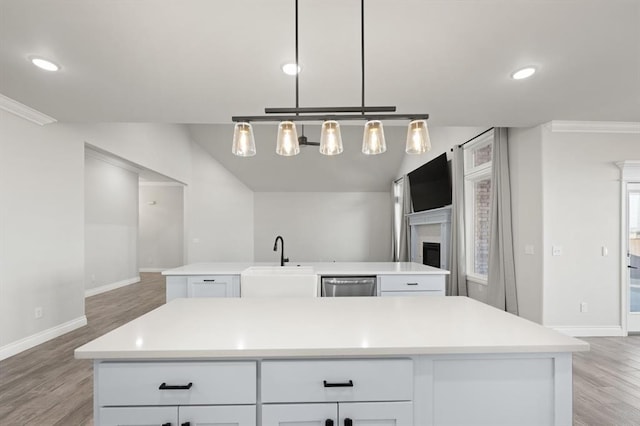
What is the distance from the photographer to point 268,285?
2080 millimetres

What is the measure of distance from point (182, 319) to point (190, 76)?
1898 millimetres

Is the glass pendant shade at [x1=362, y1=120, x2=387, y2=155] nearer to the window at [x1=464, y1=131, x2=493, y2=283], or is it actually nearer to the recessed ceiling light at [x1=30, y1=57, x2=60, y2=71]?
the recessed ceiling light at [x1=30, y1=57, x2=60, y2=71]

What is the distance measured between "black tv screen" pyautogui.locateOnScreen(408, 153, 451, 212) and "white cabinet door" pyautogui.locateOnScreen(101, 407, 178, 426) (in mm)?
4926

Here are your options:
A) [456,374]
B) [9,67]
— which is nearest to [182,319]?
[456,374]

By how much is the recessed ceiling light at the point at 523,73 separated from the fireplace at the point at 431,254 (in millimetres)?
3738

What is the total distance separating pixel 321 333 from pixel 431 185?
Result: 5.06 m

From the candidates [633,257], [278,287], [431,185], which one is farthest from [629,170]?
[278,287]

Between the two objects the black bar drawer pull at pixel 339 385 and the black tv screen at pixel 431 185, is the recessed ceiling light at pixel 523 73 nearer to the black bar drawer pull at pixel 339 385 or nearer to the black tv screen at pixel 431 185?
the black bar drawer pull at pixel 339 385

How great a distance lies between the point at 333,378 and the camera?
1.15m

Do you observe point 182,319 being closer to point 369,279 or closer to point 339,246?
point 369,279

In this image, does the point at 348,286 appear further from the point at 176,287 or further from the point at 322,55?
the point at 322,55

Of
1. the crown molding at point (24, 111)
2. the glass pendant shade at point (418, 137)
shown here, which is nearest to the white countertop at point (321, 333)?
the glass pendant shade at point (418, 137)

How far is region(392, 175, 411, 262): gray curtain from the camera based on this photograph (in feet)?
23.2

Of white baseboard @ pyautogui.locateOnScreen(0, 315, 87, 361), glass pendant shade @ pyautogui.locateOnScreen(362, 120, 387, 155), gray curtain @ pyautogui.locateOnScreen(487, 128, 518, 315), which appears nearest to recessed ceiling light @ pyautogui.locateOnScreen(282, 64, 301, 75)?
glass pendant shade @ pyautogui.locateOnScreen(362, 120, 387, 155)
